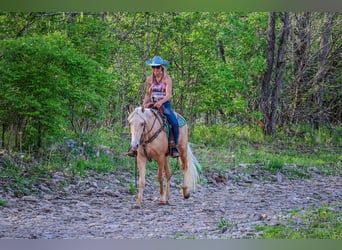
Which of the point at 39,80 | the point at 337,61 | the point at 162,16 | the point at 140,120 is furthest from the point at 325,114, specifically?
the point at 39,80

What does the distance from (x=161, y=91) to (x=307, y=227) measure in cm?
189

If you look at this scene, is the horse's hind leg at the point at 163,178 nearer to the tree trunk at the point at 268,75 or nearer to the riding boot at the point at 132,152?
the riding boot at the point at 132,152

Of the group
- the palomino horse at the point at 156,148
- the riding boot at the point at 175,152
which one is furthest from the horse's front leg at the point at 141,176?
the riding boot at the point at 175,152

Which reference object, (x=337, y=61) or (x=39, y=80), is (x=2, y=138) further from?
(x=337, y=61)

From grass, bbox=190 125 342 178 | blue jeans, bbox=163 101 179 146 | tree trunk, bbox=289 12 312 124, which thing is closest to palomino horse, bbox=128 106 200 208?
blue jeans, bbox=163 101 179 146

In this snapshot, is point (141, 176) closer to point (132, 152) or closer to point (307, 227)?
point (132, 152)

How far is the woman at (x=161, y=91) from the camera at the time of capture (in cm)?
659

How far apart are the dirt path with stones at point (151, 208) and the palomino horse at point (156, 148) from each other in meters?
0.16

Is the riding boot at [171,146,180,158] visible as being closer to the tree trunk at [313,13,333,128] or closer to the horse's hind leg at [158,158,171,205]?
the horse's hind leg at [158,158,171,205]

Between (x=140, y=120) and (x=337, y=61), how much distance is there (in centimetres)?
300

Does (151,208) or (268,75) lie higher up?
(268,75)

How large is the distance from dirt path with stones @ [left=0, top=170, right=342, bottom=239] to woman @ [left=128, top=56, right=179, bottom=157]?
67 cm

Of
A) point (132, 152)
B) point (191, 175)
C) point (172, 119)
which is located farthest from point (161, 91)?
point (191, 175)

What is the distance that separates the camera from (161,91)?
21.9ft
